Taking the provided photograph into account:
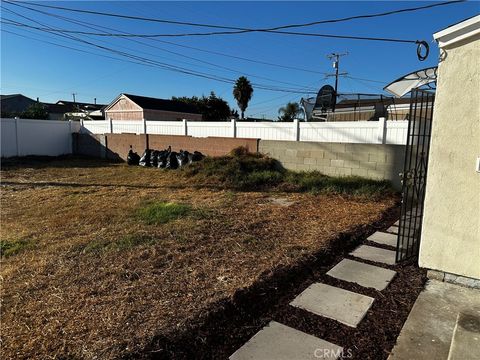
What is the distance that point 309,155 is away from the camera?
28.7ft

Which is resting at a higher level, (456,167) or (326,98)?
(326,98)

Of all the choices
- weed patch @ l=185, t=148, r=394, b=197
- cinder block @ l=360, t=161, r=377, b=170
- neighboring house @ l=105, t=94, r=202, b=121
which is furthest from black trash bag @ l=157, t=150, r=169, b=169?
neighboring house @ l=105, t=94, r=202, b=121

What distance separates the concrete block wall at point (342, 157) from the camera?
7.47 m

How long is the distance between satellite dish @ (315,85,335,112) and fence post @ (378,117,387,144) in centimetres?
437

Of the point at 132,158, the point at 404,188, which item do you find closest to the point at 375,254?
the point at 404,188

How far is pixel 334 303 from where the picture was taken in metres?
2.80

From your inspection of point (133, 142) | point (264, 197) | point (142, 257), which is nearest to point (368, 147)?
point (264, 197)

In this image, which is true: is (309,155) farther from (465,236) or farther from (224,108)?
(224,108)

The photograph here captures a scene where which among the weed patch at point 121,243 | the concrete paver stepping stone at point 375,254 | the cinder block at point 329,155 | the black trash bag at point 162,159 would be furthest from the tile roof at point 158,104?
the concrete paver stepping stone at point 375,254

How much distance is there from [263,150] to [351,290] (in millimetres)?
6935

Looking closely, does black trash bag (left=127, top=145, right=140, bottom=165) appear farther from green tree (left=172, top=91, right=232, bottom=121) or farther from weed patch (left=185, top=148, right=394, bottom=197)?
green tree (left=172, top=91, right=232, bottom=121)

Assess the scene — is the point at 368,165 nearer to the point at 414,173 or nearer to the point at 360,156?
the point at 360,156

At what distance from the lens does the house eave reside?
266 cm

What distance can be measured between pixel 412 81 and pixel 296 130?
3.82m
